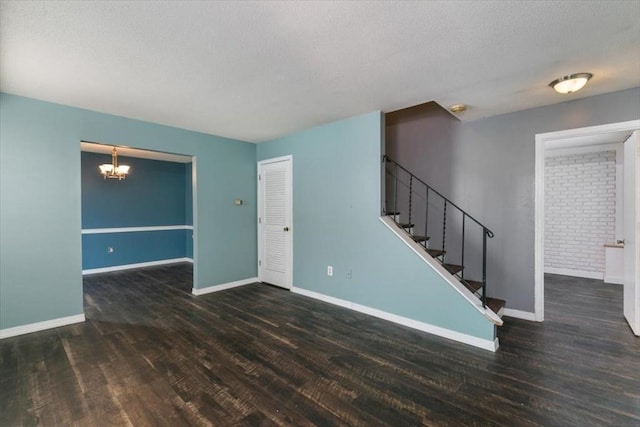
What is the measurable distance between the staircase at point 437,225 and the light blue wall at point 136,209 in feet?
17.9

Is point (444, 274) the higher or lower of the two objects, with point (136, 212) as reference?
lower

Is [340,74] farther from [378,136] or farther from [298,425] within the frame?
[298,425]

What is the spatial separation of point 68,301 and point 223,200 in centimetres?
235

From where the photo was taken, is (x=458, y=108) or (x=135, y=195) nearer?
(x=458, y=108)

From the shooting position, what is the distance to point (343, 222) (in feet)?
12.8

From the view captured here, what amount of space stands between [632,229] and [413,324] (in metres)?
2.53

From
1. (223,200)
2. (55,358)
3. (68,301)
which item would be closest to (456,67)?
(223,200)

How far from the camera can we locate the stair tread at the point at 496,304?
315cm

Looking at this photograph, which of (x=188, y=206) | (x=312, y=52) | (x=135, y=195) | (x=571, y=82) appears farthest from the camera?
(x=188, y=206)

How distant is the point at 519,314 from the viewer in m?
3.46

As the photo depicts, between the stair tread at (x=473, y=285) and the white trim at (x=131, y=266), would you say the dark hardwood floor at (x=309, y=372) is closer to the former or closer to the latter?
the stair tread at (x=473, y=285)

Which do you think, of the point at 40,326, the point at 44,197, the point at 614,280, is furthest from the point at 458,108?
the point at 40,326

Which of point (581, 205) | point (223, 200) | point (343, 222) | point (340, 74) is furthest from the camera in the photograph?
point (581, 205)

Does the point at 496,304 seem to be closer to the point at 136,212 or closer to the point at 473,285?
the point at 473,285
